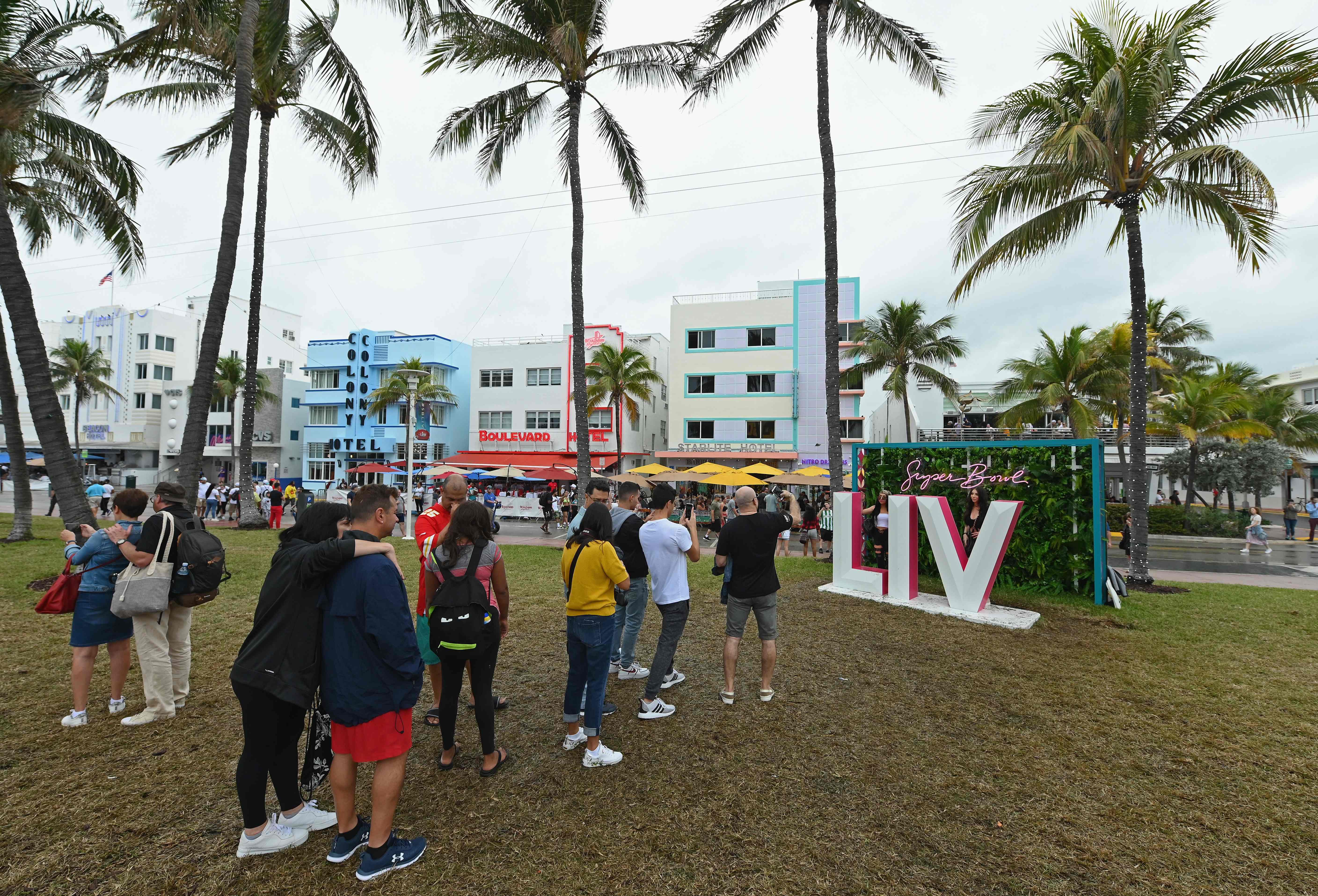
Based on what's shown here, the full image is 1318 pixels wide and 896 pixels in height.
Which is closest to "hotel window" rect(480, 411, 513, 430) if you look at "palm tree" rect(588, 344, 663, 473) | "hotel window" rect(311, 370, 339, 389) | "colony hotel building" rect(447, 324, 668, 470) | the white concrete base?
"colony hotel building" rect(447, 324, 668, 470)

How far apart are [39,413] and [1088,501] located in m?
15.2

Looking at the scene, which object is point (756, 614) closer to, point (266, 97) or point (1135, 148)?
point (1135, 148)

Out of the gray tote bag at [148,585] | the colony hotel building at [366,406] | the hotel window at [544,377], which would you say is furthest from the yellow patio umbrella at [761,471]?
the colony hotel building at [366,406]

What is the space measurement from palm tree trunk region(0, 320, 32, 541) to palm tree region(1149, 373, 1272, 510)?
111 ft

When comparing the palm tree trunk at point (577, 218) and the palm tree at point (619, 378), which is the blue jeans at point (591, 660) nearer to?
the palm tree trunk at point (577, 218)

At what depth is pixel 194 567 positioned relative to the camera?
4250 millimetres

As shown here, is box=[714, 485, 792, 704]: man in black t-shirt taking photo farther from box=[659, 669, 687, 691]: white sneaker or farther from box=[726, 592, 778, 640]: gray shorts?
box=[659, 669, 687, 691]: white sneaker

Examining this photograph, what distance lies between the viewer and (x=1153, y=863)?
3027 mm

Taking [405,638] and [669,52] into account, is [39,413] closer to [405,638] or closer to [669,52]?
[405,638]

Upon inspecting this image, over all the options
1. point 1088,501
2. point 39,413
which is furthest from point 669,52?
point 39,413

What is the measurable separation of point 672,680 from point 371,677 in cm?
319

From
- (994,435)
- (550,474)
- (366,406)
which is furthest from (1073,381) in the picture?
(366,406)

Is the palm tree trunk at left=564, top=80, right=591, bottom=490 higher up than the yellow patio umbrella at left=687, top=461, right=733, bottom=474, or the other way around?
the palm tree trunk at left=564, top=80, right=591, bottom=490

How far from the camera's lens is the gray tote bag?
13.4 feet
